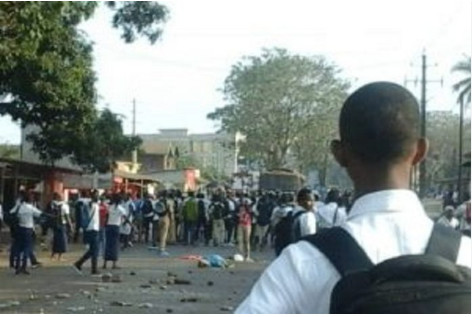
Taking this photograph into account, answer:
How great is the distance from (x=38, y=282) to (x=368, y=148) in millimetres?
12778

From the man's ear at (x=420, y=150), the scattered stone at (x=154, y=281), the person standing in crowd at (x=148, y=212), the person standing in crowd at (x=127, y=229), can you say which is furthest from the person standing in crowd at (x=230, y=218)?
the man's ear at (x=420, y=150)

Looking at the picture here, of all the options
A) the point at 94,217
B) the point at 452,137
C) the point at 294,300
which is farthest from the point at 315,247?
the point at 452,137

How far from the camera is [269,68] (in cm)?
5975

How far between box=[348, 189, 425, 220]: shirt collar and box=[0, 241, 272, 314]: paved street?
8.89 m

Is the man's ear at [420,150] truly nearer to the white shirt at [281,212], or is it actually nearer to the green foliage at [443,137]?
the white shirt at [281,212]

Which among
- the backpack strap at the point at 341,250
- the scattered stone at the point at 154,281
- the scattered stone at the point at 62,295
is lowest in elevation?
the scattered stone at the point at 62,295

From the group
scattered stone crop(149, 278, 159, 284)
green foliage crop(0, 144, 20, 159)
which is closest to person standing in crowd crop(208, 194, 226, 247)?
scattered stone crop(149, 278, 159, 284)

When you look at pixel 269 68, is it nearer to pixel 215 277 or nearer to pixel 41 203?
pixel 41 203

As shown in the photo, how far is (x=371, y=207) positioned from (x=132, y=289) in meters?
11.6

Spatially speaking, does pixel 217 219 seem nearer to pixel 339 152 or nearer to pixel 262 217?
pixel 262 217

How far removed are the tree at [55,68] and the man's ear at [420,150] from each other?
984cm

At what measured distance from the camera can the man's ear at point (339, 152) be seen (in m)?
2.05

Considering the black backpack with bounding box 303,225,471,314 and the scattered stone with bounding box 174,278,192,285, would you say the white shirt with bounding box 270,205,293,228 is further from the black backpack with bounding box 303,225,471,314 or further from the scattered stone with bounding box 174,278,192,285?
the black backpack with bounding box 303,225,471,314

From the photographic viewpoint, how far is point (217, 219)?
2447 cm
